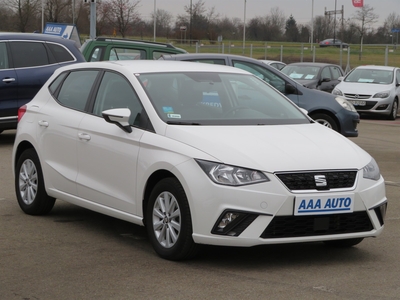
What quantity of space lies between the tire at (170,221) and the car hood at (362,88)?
60.0 feet

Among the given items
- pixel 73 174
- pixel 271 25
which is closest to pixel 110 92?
pixel 73 174

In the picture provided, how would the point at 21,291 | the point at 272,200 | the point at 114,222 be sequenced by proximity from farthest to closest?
the point at 114,222 < the point at 272,200 < the point at 21,291

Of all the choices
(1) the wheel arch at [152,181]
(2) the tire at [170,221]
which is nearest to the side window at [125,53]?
(1) the wheel arch at [152,181]

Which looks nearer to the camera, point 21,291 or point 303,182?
point 21,291

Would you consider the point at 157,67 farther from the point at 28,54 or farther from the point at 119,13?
the point at 119,13

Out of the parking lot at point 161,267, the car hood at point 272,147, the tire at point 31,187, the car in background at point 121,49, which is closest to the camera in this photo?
the parking lot at point 161,267

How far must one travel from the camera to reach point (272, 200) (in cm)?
566

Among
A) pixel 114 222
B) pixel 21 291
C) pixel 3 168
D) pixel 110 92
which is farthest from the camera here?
pixel 3 168

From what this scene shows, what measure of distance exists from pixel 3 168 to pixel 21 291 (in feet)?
20.6

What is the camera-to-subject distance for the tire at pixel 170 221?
5891 millimetres

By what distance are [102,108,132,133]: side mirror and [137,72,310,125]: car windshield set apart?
25cm

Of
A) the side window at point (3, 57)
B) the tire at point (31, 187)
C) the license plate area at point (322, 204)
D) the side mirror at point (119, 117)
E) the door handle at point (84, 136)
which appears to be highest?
the side window at point (3, 57)

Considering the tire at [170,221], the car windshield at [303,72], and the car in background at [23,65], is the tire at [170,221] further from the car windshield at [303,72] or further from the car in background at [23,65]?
the car windshield at [303,72]

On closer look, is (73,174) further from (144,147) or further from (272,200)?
(272,200)
